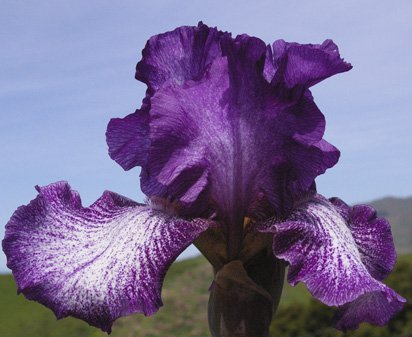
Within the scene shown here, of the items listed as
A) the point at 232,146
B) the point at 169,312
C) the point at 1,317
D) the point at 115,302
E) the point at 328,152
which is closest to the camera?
the point at 115,302

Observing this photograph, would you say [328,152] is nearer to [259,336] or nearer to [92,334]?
[259,336]

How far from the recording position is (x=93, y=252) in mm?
1950

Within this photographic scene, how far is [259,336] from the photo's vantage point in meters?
2.01

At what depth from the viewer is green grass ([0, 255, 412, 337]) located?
9375 mm

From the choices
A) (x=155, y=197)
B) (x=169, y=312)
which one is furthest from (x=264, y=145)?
(x=169, y=312)

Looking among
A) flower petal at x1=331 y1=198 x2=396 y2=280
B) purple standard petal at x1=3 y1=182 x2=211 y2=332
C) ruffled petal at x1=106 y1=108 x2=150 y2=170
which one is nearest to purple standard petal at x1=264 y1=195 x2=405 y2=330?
flower petal at x1=331 y1=198 x2=396 y2=280

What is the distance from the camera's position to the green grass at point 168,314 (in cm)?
938

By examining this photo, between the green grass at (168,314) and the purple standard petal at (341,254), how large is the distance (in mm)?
6772

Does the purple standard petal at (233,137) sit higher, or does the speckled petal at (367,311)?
the purple standard petal at (233,137)

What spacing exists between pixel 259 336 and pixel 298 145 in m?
0.61

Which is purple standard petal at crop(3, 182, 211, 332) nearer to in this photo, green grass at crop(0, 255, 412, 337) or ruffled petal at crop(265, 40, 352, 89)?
ruffled petal at crop(265, 40, 352, 89)

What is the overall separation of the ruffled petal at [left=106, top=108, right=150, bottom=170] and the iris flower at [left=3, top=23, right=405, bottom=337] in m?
0.10

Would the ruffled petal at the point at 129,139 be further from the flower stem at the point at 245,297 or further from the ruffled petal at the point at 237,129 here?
the flower stem at the point at 245,297

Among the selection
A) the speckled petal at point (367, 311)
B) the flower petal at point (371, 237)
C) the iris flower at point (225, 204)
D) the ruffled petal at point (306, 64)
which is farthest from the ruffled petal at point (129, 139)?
the speckled petal at point (367, 311)
